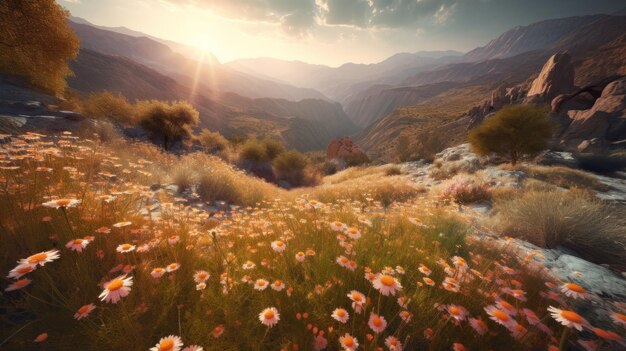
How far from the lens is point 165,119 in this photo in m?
18.0

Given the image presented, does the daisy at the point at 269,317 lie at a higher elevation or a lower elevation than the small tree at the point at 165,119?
higher

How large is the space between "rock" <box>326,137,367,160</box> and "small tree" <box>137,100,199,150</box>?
2691 centimetres

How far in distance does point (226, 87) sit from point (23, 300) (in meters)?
214

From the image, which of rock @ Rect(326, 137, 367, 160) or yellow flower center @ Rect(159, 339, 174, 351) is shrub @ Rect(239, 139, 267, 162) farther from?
yellow flower center @ Rect(159, 339, 174, 351)

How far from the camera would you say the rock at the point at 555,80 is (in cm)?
3094

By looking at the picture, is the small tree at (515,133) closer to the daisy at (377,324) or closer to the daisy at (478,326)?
the daisy at (478,326)

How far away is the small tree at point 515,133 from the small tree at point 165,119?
65.8 feet

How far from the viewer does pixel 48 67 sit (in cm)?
1416

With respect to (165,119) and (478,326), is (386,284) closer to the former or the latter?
(478,326)

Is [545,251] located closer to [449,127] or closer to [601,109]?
[601,109]

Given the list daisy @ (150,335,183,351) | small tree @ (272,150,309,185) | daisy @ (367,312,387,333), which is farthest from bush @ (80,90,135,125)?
daisy @ (367,312,387,333)

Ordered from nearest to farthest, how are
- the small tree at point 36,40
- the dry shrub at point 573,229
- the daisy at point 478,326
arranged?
1. the daisy at point 478,326
2. the dry shrub at point 573,229
3. the small tree at point 36,40

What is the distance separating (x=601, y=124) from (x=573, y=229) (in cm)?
2559

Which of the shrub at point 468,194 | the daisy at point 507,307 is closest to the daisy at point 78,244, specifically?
the daisy at point 507,307
